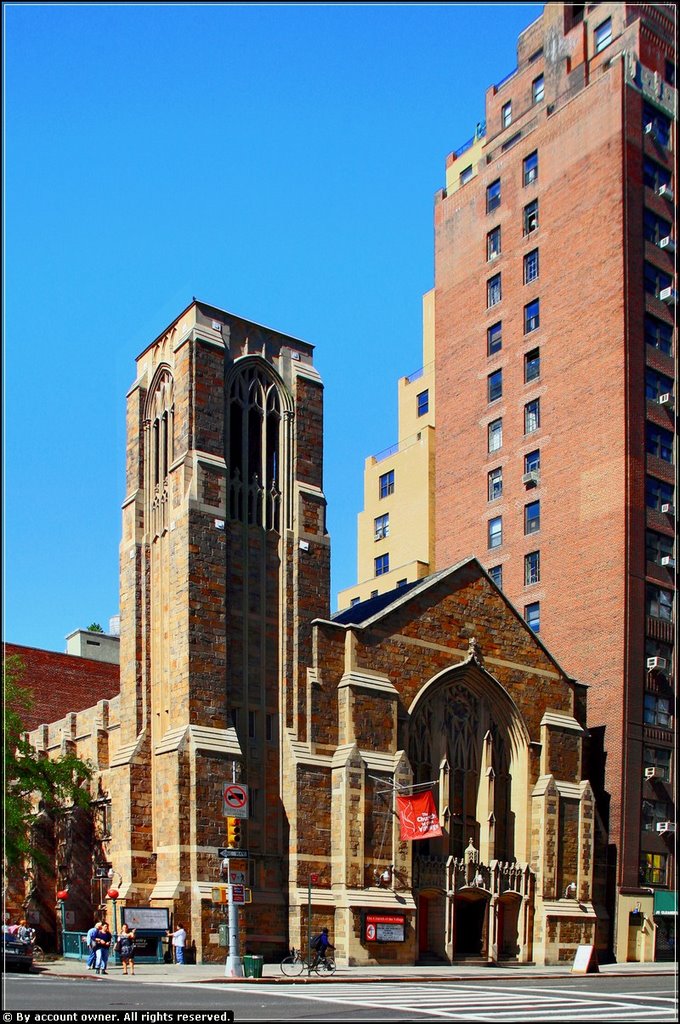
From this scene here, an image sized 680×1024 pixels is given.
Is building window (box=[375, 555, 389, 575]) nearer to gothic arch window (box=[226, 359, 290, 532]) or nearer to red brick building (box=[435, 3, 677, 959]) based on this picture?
red brick building (box=[435, 3, 677, 959])

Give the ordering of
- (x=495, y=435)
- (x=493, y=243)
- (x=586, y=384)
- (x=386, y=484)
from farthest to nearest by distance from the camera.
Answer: (x=386, y=484), (x=493, y=243), (x=495, y=435), (x=586, y=384)

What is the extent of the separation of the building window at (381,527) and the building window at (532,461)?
15.2m

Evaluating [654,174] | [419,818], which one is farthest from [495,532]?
[419,818]

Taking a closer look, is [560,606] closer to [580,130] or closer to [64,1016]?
[580,130]

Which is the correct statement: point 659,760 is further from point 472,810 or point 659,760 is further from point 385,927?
point 385,927

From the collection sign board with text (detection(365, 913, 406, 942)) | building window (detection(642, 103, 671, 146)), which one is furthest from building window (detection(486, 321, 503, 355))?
sign board with text (detection(365, 913, 406, 942))

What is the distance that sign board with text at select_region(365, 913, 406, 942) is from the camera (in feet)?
144

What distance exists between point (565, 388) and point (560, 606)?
34.4 feet

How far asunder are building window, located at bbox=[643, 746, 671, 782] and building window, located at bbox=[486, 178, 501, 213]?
29764 millimetres

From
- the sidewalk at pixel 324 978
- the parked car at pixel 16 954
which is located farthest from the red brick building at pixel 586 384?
the parked car at pixel 16 954

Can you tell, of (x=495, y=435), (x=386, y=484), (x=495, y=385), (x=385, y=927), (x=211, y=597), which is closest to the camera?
(x=385, y=927)

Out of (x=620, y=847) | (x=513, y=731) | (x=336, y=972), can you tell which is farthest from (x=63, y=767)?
(x=620, y=847)

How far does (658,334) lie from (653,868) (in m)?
24.0

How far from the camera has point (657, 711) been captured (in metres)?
57.4
